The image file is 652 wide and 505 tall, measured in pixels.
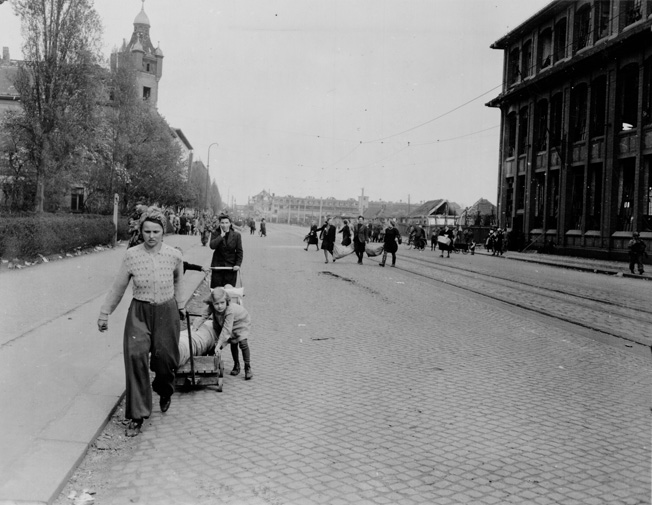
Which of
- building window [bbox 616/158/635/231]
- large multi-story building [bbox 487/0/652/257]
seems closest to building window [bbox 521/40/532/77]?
large multi-story building [bbox 487/0/652/257]

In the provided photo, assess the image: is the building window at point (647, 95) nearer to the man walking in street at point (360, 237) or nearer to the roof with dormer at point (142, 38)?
the man walking in street at point (360, 237)

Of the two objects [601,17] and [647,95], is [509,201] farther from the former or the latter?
[647,95]

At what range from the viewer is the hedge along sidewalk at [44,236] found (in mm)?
14680

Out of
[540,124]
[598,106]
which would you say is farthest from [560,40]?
[598,106]

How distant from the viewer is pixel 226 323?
6.27m

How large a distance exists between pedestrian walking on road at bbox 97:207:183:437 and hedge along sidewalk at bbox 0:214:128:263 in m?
11.0

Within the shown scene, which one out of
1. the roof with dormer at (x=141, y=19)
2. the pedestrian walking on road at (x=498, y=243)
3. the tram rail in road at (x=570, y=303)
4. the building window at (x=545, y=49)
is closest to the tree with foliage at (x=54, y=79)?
the tram rail in road at (x=570, y=303)

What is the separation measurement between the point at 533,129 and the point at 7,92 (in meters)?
46.2

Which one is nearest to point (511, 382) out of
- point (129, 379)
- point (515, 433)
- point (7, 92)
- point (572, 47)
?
point (515, 433)

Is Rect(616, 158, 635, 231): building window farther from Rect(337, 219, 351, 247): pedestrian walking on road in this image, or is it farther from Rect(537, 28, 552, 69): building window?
Rect(337, 219, 351, 247): pedestrian walking on road

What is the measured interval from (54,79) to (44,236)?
983 cm

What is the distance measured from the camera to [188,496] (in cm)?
360

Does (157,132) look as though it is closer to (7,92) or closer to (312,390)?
(7,92)

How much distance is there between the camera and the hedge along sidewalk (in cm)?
1468
